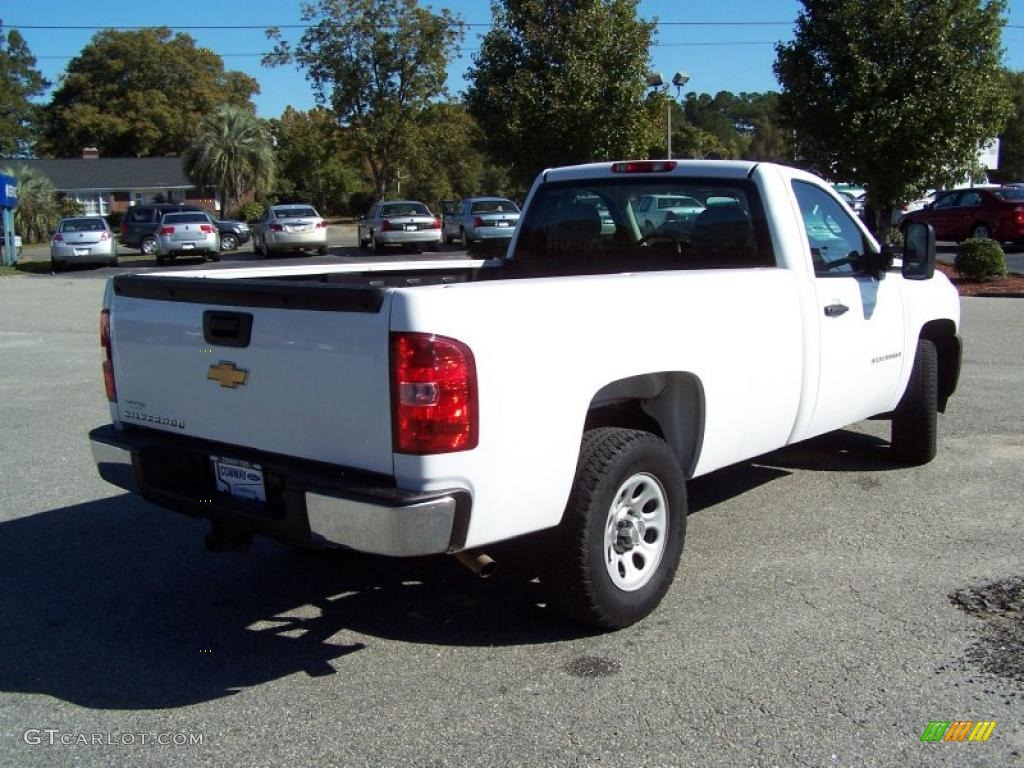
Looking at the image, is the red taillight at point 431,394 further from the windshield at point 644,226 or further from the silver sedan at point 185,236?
the silver sedan at point 185,236

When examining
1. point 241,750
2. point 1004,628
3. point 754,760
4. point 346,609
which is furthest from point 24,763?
point 1004,628

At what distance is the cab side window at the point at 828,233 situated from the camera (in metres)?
5.60

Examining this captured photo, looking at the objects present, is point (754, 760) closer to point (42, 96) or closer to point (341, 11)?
point (341, 11)

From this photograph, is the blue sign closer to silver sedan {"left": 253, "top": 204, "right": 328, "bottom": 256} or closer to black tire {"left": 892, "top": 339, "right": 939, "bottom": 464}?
silver sedan {"left": 253, "top": 204, "right": 328, "bottom": 256}

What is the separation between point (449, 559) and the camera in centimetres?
530

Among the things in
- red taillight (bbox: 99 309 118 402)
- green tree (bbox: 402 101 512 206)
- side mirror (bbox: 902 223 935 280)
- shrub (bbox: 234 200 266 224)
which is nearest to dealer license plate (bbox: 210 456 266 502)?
red taillight (bbox: 99 309 118 402)

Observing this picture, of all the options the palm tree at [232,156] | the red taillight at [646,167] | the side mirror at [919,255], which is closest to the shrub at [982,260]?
the side mirror at [919,255]

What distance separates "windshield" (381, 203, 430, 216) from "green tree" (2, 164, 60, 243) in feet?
61.0

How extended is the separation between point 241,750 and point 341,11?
41093 mm

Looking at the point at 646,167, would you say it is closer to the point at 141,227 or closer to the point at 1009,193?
the point at 1009,193

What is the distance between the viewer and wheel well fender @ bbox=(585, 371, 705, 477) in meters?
4.46

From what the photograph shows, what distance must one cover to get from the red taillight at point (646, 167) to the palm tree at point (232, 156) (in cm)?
5627

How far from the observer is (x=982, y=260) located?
60.0 feet

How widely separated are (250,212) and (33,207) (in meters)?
14.8
